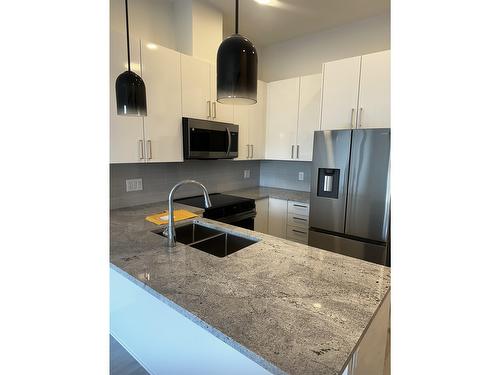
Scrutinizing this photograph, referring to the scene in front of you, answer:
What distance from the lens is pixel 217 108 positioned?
2.52m

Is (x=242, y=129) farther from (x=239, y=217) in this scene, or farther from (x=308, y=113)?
(x=239, y=217)

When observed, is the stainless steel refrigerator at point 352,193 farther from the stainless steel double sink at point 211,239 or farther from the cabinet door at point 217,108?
the stainless steel double sink at point 211,239

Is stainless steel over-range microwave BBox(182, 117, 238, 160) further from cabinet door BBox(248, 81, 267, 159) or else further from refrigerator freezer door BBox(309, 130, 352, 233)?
refrigerator freezer door BBox(309, 130, 352, 233)

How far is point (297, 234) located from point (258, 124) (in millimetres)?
1385

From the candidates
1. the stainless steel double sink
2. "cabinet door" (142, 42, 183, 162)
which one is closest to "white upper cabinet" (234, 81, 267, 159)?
"cabinet door" (142, 42, 183, 162)

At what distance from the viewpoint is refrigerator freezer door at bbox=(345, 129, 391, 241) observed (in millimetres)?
2057

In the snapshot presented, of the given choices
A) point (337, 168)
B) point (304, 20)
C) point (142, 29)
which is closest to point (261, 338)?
point (337, 168)

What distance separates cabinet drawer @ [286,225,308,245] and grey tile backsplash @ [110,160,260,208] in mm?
910

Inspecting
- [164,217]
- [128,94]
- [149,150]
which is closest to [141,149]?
[149,150]
